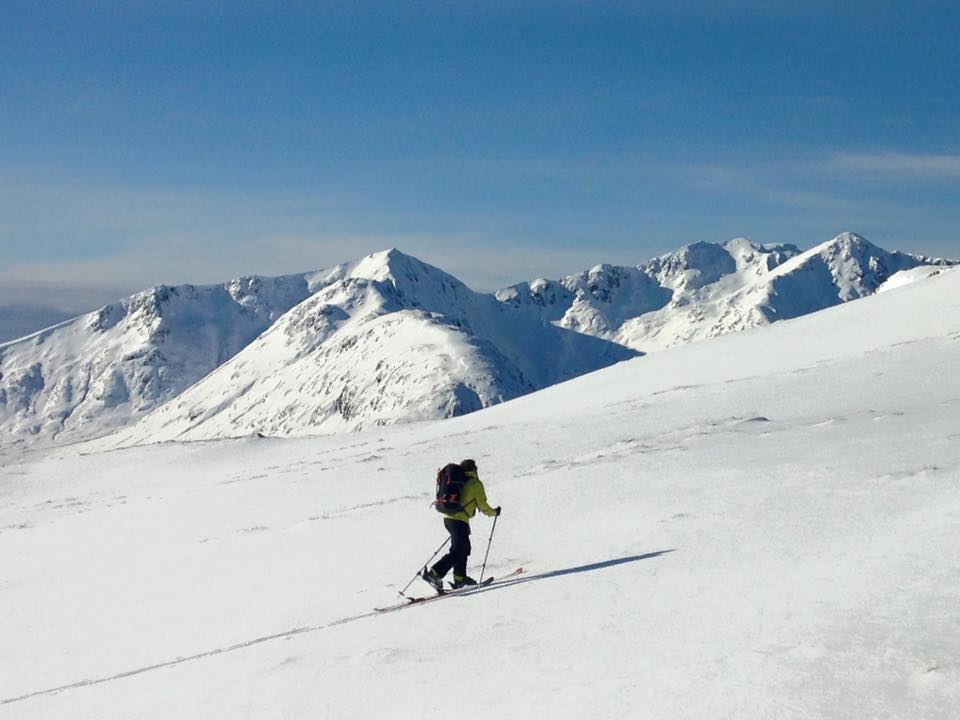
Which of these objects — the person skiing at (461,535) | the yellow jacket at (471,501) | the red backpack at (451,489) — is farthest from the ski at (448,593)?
the red backpack at (451,489)

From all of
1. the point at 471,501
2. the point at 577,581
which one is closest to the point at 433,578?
the point at 471,501

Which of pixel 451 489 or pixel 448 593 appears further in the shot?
pixel 451 489

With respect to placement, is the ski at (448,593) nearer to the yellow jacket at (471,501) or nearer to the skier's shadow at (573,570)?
the skier's shadow at (573,570)

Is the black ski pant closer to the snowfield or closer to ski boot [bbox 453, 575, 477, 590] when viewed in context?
ski boot [bbox 453, 575, 477, 590]

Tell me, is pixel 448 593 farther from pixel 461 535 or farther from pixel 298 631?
pixel 298 631

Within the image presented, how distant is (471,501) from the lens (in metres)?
13.7

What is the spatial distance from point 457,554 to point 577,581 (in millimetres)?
2320

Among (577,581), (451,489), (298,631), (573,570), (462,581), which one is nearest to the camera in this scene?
(298,631)

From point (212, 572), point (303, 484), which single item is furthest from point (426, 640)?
point (303, 484)

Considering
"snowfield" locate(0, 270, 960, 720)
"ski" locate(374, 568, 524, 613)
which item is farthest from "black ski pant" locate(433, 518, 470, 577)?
"snowfield" locate(0, 270, 960, 720)

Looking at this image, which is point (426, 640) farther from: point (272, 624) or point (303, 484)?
point (303, 484)

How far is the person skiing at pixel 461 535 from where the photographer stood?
43.0 ft

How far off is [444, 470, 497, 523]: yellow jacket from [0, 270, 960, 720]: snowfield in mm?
964

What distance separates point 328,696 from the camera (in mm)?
8844
